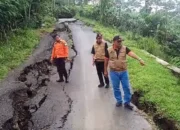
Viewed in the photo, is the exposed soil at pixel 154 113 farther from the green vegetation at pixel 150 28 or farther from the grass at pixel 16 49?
the green vegetation at pixel 150 28

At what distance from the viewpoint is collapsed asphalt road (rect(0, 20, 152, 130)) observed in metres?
7.00

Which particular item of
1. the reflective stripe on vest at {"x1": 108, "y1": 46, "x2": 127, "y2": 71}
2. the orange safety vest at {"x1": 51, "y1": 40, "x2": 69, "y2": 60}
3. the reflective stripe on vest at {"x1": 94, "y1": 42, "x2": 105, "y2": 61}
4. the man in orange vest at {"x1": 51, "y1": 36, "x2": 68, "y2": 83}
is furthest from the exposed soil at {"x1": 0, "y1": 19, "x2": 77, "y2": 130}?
the reflective stripe on vest at {"x1": 108, "y1": 46, "x2": 127, "y2": 71}

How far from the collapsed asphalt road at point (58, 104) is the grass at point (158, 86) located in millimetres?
686

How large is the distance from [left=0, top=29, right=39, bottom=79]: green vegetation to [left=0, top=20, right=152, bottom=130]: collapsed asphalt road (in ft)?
2.66

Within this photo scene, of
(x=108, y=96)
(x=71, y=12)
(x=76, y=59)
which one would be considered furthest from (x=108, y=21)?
(x=108, y=96)

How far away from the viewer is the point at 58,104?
8.29 metres

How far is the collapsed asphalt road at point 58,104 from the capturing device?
23.0 ft

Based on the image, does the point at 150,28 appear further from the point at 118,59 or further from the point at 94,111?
the point at 94,111

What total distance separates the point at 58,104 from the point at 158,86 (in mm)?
2958

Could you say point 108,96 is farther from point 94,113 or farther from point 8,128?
point 8,128

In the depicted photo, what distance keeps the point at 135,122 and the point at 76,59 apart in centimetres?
793

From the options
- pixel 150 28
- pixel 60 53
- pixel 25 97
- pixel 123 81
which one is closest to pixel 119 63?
pixel 123 81

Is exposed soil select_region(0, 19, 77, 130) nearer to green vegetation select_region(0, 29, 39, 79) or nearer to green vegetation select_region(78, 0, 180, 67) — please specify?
green vegetation select_region(0, 29, 39, 79)

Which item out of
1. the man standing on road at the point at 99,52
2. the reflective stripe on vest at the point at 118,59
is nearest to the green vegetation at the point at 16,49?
the man standing on road at the point at 99,52
